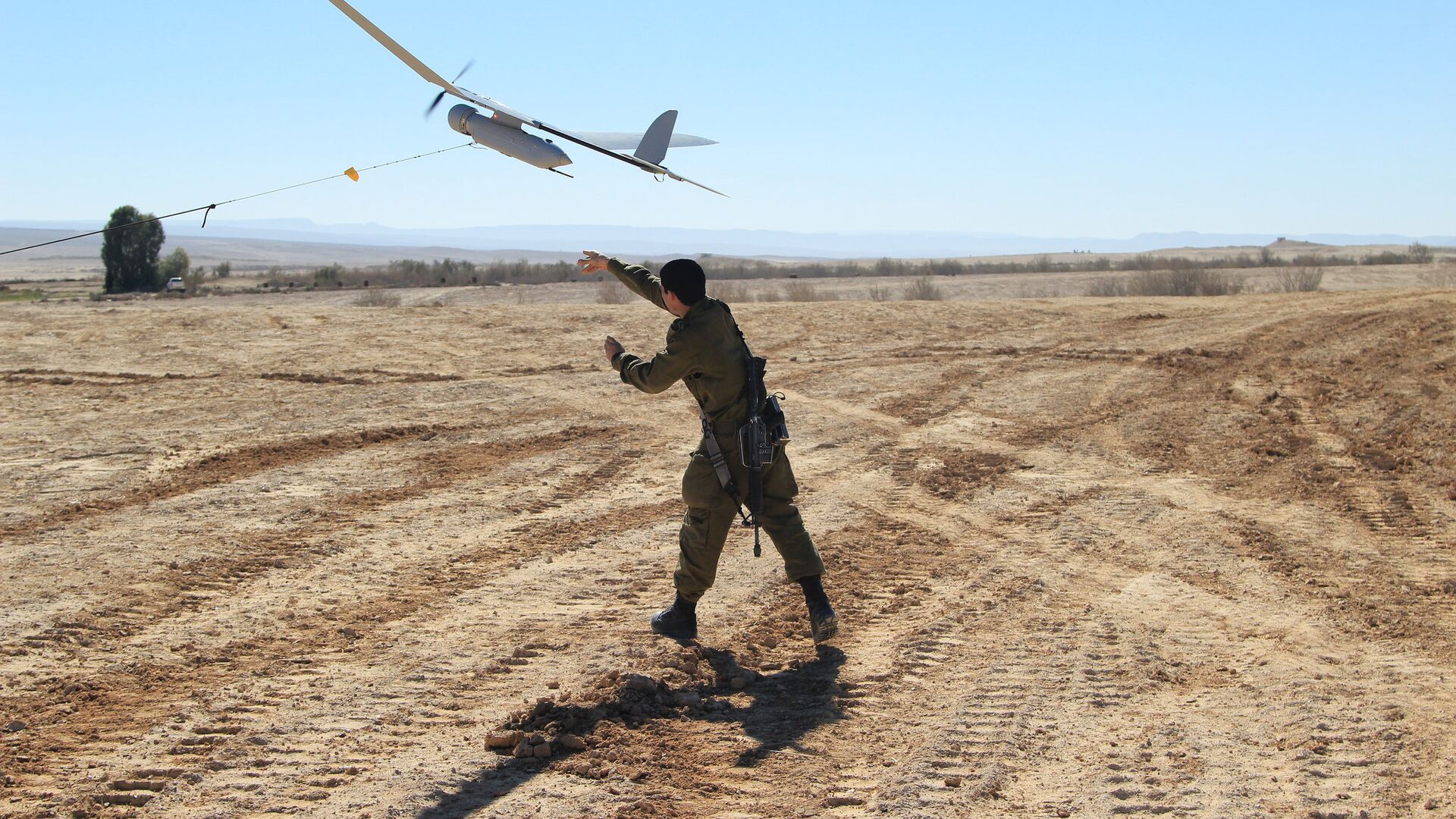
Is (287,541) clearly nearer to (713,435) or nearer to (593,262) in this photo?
(593,262)

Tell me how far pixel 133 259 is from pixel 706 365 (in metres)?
37.2

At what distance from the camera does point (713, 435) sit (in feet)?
18.3

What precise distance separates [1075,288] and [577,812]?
31820 millimetres

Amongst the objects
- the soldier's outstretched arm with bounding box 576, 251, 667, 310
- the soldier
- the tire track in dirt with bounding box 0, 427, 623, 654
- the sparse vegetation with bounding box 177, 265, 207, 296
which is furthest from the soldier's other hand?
the sparse vegetation with bounding box 177, 265, 207, 296

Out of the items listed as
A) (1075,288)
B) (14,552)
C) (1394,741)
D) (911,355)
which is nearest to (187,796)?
(14,552)

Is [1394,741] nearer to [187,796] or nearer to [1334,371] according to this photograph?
[187,796]

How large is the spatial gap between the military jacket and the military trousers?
17 cm

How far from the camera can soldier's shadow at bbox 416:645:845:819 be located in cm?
409

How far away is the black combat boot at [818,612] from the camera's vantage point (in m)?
5.57

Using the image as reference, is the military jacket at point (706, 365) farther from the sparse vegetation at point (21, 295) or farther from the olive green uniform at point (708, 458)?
the sparse vegetation at point (21, 295)

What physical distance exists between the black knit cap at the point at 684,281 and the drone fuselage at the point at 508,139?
247 centimetres

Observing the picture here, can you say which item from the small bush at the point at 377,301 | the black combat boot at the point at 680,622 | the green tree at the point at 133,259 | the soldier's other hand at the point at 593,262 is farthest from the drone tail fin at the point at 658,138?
the green tree at the point at 133,259

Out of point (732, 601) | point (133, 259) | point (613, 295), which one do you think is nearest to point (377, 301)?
point (613, 295)

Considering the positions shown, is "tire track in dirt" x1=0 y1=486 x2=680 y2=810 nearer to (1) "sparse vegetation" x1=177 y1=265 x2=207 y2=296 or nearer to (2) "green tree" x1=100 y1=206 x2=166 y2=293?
(1) "sparse vegetation" x1=177 y1=265 x2=207 y2=296
